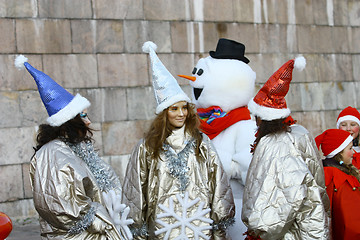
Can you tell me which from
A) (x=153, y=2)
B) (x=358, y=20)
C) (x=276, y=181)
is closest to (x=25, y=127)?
(x=153, y=2)

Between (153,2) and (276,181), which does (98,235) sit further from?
(153,2)

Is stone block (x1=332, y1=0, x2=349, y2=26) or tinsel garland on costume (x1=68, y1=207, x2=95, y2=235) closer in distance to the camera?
tinsel garland on costume (x1=68, y1=207, x2=95, y2=235)

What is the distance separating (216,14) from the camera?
29.1 ft

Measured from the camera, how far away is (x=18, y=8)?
7574 millimetres

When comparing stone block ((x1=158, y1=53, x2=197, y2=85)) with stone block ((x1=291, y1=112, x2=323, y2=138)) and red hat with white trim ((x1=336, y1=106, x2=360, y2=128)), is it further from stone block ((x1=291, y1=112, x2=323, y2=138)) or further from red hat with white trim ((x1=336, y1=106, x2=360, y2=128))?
red hat with white trim ((x1=336, y1=106, x2=360, y2=128))

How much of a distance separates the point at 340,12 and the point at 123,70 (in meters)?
4.16

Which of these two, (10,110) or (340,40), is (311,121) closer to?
(340,40)

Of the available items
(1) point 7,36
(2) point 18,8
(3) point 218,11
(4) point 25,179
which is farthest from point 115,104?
(3) point 218,11

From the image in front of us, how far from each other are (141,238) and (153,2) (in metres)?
4.49

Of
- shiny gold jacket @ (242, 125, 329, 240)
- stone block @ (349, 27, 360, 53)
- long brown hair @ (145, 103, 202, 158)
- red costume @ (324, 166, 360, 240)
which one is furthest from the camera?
stone block @ (349, 27, 360, 53)

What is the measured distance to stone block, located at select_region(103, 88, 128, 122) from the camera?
8008mm

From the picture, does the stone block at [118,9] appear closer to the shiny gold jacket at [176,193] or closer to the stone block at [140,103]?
the stone block at [140,103]

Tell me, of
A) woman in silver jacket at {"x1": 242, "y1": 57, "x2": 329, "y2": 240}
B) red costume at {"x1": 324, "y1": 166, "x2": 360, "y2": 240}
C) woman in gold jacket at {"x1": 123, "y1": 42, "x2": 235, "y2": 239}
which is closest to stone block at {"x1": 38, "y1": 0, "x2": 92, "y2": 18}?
woman in gold jacket at {"x1": 123, "y1": 42, "x2": 235, "y2": 239}

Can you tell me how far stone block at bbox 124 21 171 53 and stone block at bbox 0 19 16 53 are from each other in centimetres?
151
